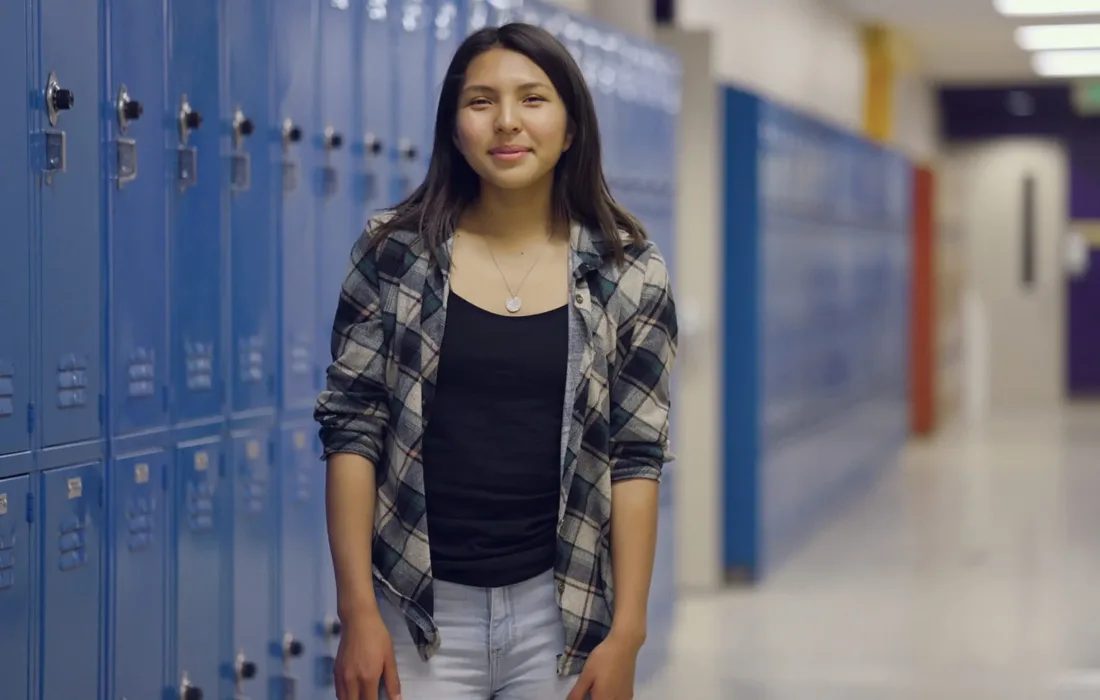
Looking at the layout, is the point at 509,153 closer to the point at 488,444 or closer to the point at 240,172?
the point at 488,444

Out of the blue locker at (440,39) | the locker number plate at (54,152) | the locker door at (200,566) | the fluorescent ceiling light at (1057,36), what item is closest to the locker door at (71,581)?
the locker door at (200,566)

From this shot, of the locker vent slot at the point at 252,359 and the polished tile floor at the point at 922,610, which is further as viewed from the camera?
the polished tile floor at the point at 922,610

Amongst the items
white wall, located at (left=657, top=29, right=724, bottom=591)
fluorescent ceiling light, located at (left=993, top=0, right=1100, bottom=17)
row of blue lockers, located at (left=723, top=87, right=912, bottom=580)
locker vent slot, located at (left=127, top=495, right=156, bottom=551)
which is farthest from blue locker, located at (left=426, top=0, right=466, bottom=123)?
fluorescent ceiling light, located at (left=993, top=0, right=1100, bottom=17)

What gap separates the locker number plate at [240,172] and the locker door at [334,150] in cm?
36

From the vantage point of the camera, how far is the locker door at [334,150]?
4.01 metres

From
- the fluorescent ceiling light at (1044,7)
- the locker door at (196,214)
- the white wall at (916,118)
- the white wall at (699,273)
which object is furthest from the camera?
the white wall at (916,118)

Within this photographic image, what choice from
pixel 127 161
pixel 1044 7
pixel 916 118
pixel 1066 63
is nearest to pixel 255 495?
pixel 127 161

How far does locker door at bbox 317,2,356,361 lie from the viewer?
401 centimetres

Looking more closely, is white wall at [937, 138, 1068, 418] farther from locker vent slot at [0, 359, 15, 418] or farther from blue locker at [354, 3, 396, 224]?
locker vent slot at [0, 359, 15, 418]

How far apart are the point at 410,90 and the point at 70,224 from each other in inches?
64.0

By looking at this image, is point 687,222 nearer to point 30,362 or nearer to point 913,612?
point 913,612

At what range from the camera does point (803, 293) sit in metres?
9.04

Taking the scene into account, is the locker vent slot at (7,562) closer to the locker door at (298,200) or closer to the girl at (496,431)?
the girl at (496,431)

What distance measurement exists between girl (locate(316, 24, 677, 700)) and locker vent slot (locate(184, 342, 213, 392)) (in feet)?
4.53
